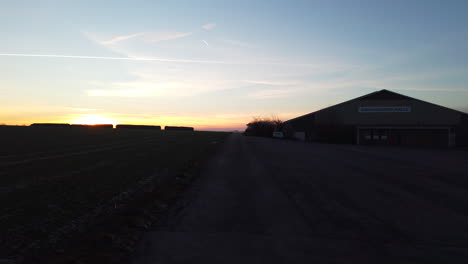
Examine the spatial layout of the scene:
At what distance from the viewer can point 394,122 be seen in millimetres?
41781

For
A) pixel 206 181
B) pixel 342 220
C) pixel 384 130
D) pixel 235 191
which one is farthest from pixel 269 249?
pixel 384 130

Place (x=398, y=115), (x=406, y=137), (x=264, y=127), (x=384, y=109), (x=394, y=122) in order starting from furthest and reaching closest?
(x=264, y=127) < (x=384, y=109) < (x=398, y=115) < (x=394, y=122) < (x=406, y=137)

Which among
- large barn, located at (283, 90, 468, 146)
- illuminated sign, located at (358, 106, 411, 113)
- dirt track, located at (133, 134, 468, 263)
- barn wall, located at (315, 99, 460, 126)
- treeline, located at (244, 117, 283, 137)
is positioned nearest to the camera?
dirt track, located at (133, 134, 468, 263)

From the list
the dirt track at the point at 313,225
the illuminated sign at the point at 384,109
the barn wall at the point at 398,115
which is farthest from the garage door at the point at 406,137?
the dirt track at the point at 313,225

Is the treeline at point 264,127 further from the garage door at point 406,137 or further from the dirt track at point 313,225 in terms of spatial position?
the dirt track at point 313,225

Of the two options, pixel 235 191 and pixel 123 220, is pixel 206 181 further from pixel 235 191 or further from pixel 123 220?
pixel 123 220

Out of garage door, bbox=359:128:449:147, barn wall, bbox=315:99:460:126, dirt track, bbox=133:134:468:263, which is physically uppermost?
barn wall, bbox=315:99:460:126

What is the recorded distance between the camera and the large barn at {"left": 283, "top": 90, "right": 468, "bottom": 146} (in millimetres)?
40219

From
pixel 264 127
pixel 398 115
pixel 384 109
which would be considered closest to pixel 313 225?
pixel 384 109

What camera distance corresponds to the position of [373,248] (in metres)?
4.93

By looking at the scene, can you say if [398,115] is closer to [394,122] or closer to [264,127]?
[394,122]

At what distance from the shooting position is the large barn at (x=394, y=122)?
40219 mm

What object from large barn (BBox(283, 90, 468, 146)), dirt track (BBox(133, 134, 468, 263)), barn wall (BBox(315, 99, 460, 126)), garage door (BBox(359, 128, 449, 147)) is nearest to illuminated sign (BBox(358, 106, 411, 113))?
large barn (BBox(283, 90, 468, 146))

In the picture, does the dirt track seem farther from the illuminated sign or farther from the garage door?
the illuminated sign
